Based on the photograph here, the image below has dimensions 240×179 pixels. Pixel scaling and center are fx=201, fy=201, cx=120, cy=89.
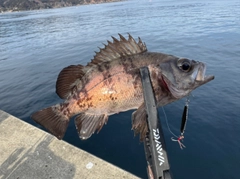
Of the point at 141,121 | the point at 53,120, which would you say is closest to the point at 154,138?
the point at 141,121

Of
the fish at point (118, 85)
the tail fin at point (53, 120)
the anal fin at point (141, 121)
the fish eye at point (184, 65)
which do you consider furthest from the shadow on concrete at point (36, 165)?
the fish eye at point (184, 65)

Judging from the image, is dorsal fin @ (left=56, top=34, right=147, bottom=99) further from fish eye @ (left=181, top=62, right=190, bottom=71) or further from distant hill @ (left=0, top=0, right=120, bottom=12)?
distant hill @ (left=0, top=0, right=120, bottom=12)

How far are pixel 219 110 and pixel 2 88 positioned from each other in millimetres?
14639

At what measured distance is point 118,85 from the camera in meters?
2.76

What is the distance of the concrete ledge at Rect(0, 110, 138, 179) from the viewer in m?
5.42

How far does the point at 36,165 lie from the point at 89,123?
153 inches

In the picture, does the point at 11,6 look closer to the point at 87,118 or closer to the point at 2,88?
the point at 2,88

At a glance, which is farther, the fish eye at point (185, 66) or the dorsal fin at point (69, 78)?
the dorsal fin at point (69, 78)

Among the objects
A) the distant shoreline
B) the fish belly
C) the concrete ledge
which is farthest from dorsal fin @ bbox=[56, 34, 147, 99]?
the distant shoreline

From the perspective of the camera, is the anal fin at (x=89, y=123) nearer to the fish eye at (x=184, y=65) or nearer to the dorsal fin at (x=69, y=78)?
the dorsal fin at (x=69, y=78)

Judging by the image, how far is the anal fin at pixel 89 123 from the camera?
2859 millimetres

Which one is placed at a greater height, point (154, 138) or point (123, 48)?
point (123, 48)

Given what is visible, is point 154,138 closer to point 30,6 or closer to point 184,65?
point 184,65

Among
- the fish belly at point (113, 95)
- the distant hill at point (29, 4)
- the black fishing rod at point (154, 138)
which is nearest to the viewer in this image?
the black fishing rod at point (154, 138)
